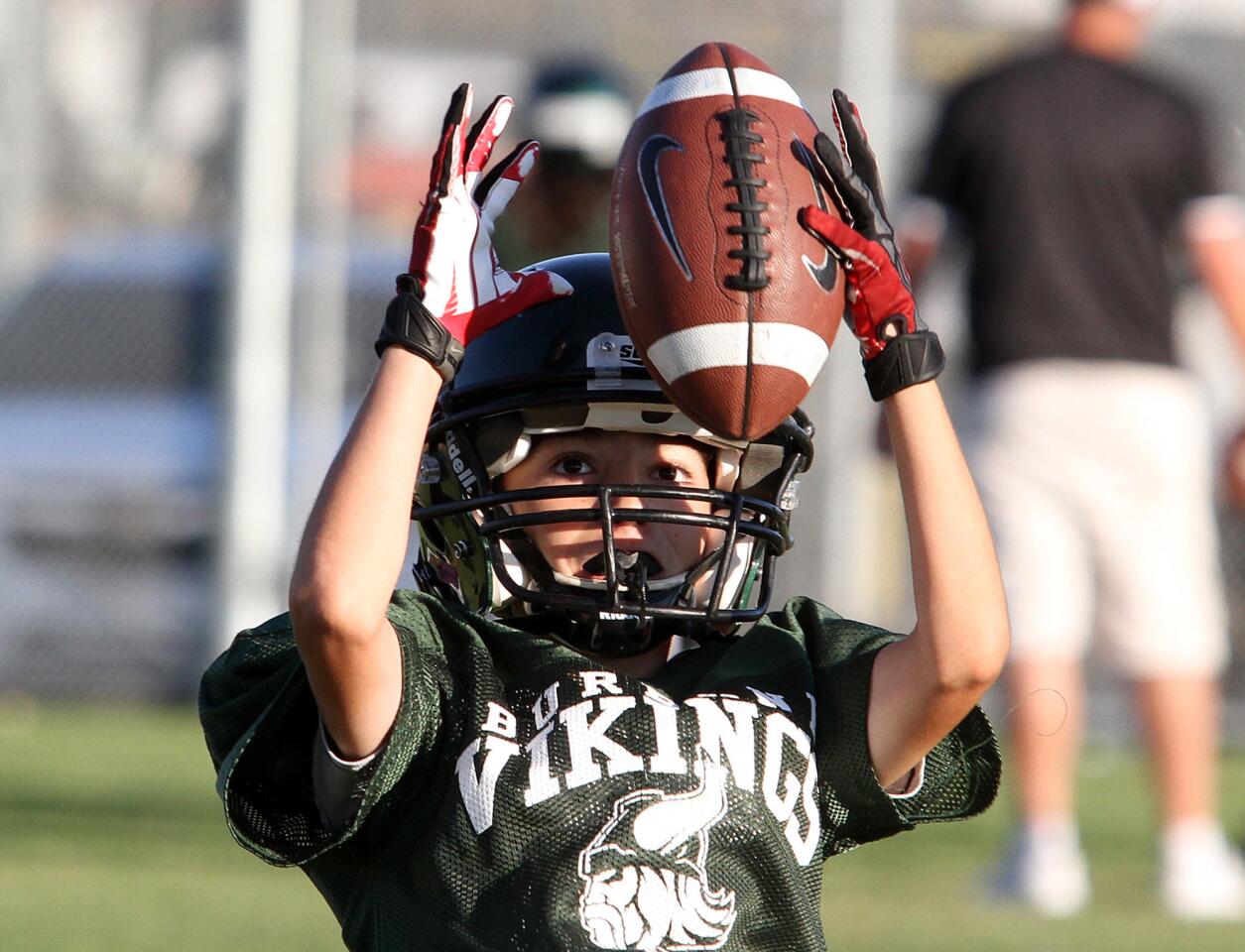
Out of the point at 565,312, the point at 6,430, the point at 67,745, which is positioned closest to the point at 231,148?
the point at 6,430

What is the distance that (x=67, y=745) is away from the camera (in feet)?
24.5

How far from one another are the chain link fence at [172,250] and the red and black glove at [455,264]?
19.0 feet

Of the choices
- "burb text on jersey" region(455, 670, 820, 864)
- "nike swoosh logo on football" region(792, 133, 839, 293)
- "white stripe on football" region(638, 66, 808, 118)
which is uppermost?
"white stripe on football" region(638, 66, 808, 118)

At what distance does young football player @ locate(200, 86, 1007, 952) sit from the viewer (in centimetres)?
214

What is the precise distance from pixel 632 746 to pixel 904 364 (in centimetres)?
48

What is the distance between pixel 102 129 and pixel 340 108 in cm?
139

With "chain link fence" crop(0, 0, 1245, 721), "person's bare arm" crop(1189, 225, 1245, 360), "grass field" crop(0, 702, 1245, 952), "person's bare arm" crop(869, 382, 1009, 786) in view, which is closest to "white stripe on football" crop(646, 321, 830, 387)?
"person's bare arm" crop(869, 382, 1009, 786)

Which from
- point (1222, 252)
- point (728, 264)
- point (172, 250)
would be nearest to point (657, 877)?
point (728, 264)

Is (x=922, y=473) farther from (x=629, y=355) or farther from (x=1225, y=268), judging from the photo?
(x=1225, y=268)

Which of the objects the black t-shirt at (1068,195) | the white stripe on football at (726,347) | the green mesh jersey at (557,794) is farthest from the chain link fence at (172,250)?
the white stripe on football at (726,347)

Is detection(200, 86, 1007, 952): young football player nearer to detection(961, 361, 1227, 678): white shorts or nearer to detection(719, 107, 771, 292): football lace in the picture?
detection(719, 107, 771, 292): football lace

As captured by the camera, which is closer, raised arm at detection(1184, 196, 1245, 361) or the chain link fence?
raised arm at detection(1184, 196, 1245, 361)

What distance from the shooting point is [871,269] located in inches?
87.6

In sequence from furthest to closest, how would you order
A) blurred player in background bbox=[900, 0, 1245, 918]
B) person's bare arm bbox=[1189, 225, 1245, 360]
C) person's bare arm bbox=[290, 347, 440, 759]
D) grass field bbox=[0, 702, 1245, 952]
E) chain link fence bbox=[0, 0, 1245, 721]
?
chain link fence bbox=[0, 0, 1245, 721]
person's bare arm bbox=[1189, 225, 1245, 360]
blurred player in background bbox=[900, 0, 1245, 918]
grass field bbox=[0, 702, 1245, 952]
person's bare arm bbox=[290, 347, 440, 759]
